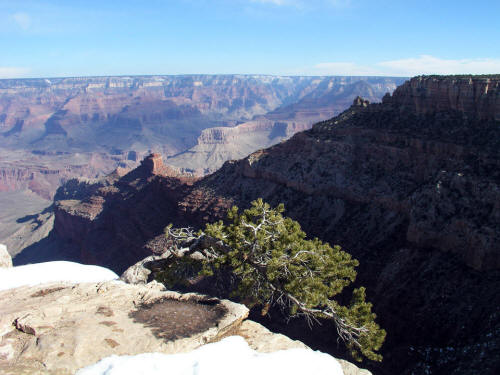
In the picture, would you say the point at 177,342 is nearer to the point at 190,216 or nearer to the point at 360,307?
the point at 360,307

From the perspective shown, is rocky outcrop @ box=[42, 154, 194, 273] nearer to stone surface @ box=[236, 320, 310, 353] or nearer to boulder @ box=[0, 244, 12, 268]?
boulder @ box=[0, 244, 12, 268]

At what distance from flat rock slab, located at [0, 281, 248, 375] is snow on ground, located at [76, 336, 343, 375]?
110 cm

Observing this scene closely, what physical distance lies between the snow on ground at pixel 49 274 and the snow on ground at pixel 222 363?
41.9ft

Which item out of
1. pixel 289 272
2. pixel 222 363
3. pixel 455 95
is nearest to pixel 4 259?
pixel 289 272

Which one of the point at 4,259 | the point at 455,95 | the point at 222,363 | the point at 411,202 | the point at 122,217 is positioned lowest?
the point at 122,217

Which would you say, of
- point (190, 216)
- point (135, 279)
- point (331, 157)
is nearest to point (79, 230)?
point (190, 216)

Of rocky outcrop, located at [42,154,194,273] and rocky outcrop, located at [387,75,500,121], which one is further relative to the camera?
rocky outcrop, located at [42,154,194,273]

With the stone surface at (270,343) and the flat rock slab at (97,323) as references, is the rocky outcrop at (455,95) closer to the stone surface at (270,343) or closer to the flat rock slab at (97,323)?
the stone surface at (270,343)

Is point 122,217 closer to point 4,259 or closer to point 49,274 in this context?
point 4,259

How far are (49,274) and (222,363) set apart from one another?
17408mm

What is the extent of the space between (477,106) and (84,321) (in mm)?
45285

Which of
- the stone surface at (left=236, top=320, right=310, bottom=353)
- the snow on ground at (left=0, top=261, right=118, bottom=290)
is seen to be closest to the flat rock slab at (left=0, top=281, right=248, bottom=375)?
the stone surface at (left=236, top=320, right=310, bottom=353)

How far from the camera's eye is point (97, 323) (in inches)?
645

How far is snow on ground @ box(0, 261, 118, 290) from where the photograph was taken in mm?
23672
